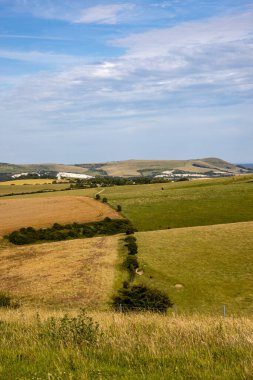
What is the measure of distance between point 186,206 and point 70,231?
28185 mm

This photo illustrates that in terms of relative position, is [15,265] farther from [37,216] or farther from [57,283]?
[37,216]

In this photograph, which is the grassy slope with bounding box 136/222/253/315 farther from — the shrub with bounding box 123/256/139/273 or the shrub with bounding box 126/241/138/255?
the shrub with bounding box 123/256/139/273

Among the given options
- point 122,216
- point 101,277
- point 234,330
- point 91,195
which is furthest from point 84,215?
point 234,330

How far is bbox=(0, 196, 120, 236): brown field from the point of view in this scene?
78.1 metres

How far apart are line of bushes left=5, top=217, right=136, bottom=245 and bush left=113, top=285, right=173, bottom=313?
2748cm

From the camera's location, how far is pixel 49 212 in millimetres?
88500

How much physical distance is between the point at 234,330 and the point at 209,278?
118ft

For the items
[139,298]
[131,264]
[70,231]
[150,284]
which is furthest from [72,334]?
[70,231]

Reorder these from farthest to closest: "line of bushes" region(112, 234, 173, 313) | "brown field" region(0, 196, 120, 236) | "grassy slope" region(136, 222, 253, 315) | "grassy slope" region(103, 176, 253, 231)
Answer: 1. "grassy slope" region(103, 176, 253, 231)
2. "brown field" region(0, 196, 120, 236)
3. "grassy slope" region(136, 222, 253, 315)
4. "line of bushes" region(112, 234, 173, 313)

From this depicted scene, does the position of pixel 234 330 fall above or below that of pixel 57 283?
above

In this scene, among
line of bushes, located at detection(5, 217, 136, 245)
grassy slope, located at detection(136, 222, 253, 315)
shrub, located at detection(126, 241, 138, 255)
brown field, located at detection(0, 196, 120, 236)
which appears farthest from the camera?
brown field, located at detection(0, 196, 120, 236)

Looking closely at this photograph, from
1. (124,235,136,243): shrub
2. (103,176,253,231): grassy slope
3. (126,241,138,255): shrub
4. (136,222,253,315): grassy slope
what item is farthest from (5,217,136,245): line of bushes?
(126,241,138,255): shrub

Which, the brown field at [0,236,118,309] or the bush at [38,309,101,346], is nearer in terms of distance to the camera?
the bush at [38,309,101,346]

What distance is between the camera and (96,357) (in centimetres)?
824
